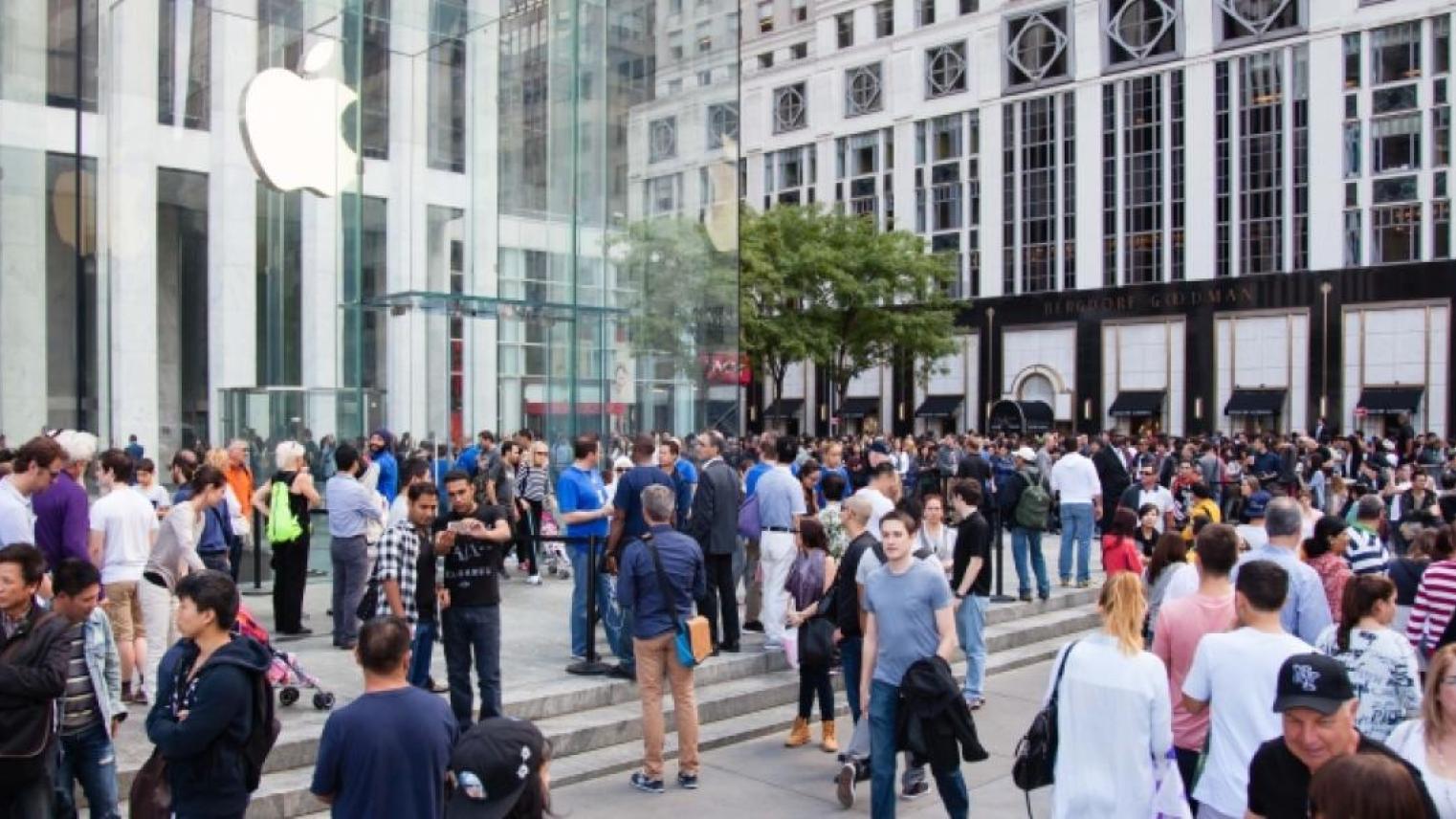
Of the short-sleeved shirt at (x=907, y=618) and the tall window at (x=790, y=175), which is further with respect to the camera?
the tall window at (x=790, y=175)

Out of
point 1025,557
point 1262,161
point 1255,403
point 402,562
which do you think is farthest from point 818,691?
point 1262,161

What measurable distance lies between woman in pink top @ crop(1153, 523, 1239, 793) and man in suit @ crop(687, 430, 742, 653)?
470 cm

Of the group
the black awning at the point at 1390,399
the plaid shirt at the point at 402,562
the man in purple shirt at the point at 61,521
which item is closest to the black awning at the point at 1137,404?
the black awning at the point at 1390,399

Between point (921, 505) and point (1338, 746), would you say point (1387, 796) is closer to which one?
point (1338, 746)

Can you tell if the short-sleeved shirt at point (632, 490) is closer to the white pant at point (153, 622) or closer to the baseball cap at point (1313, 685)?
the white pant at point (153, 622)

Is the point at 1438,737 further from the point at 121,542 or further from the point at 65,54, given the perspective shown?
the point at 65,54

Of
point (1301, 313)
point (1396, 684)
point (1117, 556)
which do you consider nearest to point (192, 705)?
point (1396, 684)

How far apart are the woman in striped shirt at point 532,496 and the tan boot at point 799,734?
18.6ft

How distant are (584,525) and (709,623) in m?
1.68

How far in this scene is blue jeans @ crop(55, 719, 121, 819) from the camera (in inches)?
218

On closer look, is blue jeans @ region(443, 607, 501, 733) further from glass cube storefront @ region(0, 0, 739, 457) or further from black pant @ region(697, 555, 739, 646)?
glass cube storefront @ region(0, 0, 739, 457)

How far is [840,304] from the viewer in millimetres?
43375

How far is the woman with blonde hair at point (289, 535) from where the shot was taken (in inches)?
404

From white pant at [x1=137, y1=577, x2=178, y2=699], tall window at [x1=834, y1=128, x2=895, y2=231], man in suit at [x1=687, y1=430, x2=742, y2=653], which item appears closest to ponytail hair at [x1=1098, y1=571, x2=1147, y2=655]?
man in suit at [x1=687, y1=430, x2=742, y2=653]
